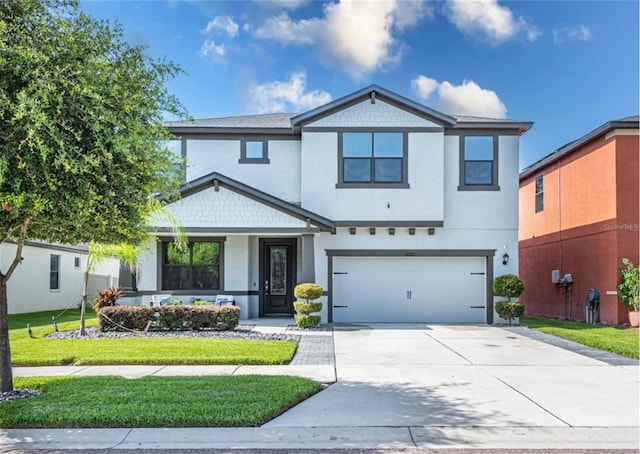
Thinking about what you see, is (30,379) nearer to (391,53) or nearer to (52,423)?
(52,423)

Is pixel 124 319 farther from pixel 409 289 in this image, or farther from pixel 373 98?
pixel 373 98

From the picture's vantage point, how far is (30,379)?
764 cm

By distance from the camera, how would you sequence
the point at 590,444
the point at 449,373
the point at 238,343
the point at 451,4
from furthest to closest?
1. the point at 451,4
2. the point at 238,343
3. the point at 449,373
4. the point at 590,444

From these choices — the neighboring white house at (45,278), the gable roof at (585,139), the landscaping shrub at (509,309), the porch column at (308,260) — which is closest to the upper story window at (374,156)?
the porch column at (308,260)

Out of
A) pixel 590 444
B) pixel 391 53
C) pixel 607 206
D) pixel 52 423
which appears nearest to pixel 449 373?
pixel 590 444

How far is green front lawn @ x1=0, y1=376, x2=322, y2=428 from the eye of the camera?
5691 millimetres

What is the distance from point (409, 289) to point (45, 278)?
1517 cm

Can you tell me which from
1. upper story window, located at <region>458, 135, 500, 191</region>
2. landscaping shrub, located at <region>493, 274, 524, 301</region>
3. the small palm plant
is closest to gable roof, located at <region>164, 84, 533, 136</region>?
upper story window, located at <region>458, 135, 500, 191</region>

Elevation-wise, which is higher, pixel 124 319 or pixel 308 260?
pixel 308 260

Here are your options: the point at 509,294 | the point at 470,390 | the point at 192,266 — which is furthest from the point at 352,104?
the point at 470,390

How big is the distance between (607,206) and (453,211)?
487 cm

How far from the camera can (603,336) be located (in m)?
12.9

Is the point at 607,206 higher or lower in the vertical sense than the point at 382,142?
lower

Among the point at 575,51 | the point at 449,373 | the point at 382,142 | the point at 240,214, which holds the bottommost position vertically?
the point at 449,373
